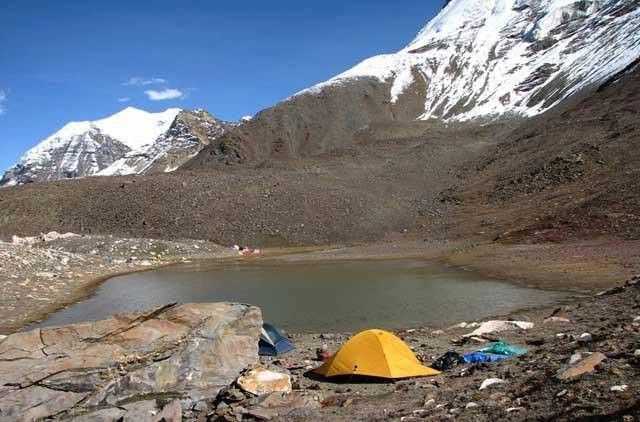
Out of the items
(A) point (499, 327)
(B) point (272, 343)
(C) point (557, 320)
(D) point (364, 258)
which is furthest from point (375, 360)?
(D) point (364, 258)

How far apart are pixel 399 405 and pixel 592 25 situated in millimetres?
168241

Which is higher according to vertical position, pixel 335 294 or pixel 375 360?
pixel 375 360

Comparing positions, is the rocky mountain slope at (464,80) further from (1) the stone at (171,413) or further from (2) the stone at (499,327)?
(1) the stone at (171,413)

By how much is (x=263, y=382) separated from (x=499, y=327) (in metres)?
9.03

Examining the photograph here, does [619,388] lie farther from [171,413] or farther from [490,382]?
[171,413]

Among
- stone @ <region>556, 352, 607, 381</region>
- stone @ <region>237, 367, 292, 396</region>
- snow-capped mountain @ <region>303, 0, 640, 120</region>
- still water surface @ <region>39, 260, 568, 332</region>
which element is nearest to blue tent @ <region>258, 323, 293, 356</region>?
still water surface @ <region>39, 260, 568, 332</region>

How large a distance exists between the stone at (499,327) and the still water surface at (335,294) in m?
2.91

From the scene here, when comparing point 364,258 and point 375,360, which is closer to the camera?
point 375,360

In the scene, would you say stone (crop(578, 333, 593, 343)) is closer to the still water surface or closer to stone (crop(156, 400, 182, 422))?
the still water surface

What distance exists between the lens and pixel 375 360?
13.9 m

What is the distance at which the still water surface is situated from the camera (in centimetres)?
2294

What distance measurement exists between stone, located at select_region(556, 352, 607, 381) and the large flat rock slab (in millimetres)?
7166

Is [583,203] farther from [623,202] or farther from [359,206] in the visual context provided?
[359,206]

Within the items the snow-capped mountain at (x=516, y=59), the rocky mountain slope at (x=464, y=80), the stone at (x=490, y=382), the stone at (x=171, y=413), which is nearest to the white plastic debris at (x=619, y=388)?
the stone at (x=490, y=382)
